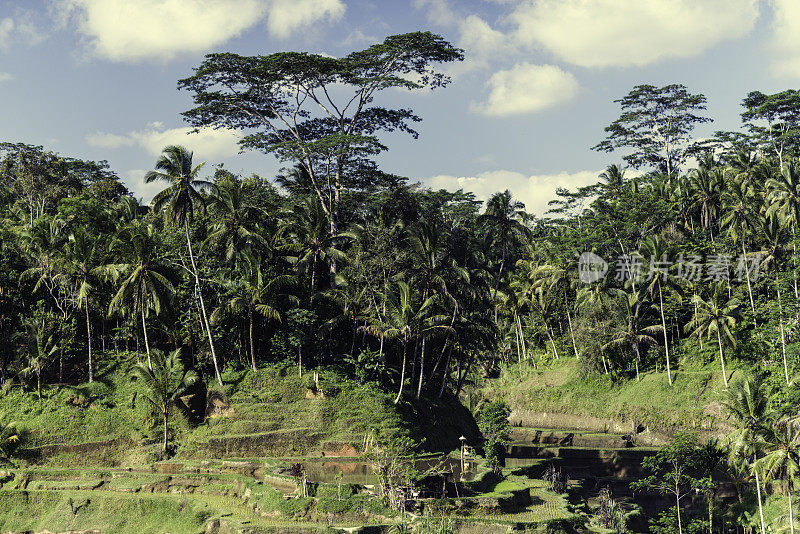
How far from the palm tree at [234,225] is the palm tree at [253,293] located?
0.97 meters

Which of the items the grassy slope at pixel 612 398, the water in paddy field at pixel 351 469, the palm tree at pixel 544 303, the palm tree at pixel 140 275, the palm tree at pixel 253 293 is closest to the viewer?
the water in paddy field at pixel 351 469

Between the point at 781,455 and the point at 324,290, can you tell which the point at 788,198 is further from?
the point at 324,290

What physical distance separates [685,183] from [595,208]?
965 centimetres

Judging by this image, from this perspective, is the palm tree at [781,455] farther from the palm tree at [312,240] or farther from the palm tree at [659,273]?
the palm tree at [659,273]

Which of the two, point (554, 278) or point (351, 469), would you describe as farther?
point (554, 278)

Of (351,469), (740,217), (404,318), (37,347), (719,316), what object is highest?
(740,217)

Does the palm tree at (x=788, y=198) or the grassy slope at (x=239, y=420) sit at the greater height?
the palm tree at (x=788, y=198)

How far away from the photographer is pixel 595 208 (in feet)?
222

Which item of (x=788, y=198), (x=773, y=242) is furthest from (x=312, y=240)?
(x=788, y=198)

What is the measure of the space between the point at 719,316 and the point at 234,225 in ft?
124

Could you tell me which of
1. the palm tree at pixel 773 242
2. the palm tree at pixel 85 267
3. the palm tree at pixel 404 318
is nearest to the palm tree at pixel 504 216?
the palm tree at pixel 404 318

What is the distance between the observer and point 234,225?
43.6m

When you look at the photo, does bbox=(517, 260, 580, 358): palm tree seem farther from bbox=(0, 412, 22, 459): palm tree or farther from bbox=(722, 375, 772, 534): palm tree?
bbox=(0, 412, 22, 459): palm tree

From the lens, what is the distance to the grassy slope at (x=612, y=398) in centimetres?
5341
